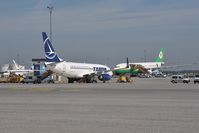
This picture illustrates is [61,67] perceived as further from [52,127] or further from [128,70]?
[52,127]

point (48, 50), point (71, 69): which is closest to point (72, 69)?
point (71, 69)

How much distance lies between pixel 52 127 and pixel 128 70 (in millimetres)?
80505

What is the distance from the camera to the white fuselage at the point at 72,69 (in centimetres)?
7625

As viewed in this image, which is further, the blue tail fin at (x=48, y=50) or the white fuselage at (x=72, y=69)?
the white fuselage at (x=72, y=69)

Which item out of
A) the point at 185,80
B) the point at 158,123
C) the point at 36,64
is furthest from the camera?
the point at 36,64

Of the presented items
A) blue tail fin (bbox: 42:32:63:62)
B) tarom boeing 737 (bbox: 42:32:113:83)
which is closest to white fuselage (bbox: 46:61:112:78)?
tarom boeing 737 (bbox: 42:32:113:83)

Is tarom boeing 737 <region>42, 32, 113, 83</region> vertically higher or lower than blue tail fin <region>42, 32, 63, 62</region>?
lower

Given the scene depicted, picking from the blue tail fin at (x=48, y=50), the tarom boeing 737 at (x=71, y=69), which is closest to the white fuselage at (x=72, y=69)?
the tarom boeing 737 at (x=71, y=69)

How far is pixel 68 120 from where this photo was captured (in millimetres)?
15180

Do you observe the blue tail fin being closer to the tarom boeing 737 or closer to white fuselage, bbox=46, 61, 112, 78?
the tarom boeing 737

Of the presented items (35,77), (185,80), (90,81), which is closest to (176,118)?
(185,80)

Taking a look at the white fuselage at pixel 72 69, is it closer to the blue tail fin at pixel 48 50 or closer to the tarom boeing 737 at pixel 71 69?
the tarom boeing 737 at pixel 71 69

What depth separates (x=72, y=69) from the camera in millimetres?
77375

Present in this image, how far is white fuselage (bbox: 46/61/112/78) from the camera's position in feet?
250
